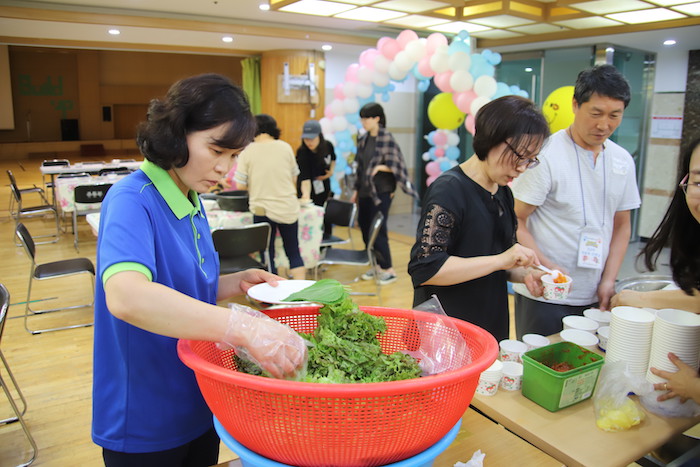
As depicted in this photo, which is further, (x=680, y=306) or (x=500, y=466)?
(x=680, y=306)

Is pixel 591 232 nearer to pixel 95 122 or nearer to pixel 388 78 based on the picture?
pixel 388 78

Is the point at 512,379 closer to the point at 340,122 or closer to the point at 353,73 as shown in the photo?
the point at 353,73

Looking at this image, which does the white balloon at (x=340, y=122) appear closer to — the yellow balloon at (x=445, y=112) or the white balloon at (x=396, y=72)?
the white balloon at (x=396, y=72)

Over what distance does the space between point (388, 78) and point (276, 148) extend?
209 centimetres

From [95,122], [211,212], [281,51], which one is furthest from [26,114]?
[211,212]

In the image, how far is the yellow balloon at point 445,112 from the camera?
561cm

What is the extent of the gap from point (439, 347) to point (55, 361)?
327 centimetres

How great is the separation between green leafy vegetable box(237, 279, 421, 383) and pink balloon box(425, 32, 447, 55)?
14.1ft

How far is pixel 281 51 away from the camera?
846 centimetres

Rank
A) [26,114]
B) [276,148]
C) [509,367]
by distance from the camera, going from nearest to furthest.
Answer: [509,367] → [276,148] → [26,114]

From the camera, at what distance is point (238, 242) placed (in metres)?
3.81

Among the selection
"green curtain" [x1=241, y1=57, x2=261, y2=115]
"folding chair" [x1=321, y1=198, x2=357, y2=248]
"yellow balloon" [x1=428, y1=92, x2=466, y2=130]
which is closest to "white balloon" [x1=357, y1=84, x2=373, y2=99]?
"yellow balloon" [x1=428, y1=92, x2=466, y2=130]

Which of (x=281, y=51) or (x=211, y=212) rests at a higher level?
(x=281, y=51)

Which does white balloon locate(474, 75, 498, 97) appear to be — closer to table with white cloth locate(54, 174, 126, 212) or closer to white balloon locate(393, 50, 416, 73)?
white balloon locate(393, 50, 416, 73)
